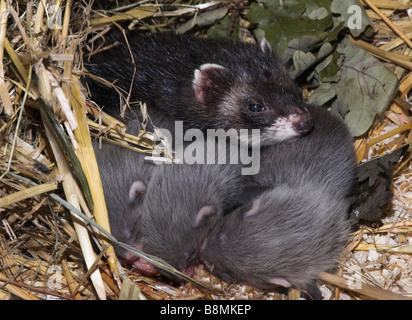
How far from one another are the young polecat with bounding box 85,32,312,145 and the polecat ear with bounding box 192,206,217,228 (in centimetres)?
83

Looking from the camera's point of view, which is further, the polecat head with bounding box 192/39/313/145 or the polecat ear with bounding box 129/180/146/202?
the polecat head with bounding box 192/39/313/145

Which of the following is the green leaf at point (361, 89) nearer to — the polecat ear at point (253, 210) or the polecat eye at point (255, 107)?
the polecat eye at point (255, 107)

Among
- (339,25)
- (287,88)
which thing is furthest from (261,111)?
(339,25)

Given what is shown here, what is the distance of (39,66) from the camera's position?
12.3 ft

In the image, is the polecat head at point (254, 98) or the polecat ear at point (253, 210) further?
the polecat head at point (254, 98)

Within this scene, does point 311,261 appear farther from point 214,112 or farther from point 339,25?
point 339,25

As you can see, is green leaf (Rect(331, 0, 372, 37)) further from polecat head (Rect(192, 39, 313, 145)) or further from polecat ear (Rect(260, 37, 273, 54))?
polecat head (Rect(192, 39, 313, 145))

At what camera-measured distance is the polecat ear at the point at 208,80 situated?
443cm

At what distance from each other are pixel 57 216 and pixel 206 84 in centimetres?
165

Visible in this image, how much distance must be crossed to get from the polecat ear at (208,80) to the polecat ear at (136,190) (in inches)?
39.7

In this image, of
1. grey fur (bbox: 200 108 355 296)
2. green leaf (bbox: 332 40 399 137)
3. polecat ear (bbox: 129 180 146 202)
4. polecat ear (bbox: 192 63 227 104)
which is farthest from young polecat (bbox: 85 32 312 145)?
polecat ear (bbox: 129 180 146 202)

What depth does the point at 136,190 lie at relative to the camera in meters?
4.02

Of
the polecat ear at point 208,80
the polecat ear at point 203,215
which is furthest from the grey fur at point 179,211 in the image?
the polecat ear at point 208,80

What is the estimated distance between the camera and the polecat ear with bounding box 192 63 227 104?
443cm
